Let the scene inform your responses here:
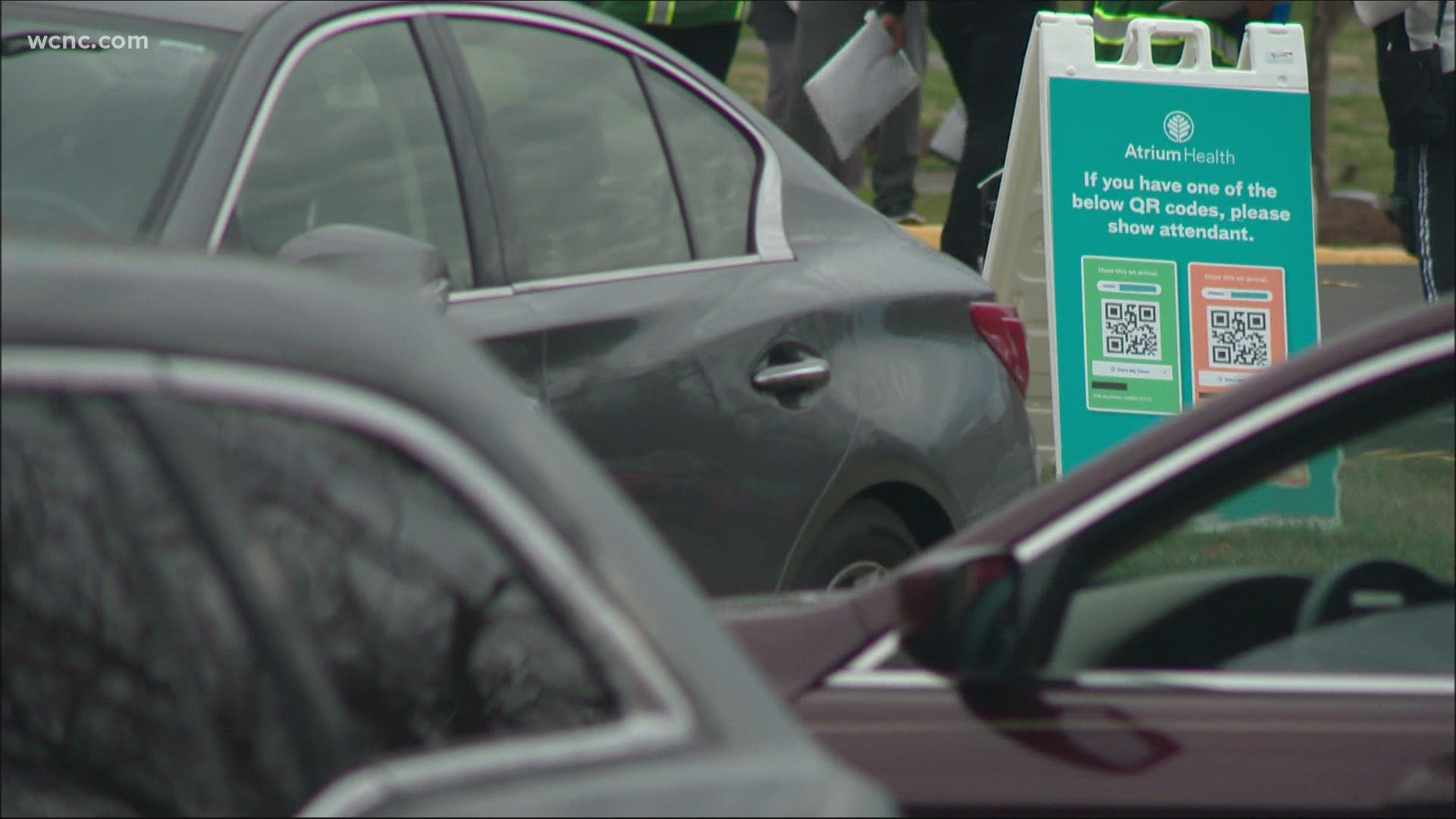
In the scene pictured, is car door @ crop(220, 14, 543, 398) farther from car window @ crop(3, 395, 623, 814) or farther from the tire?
car window @ crop(3, 395, 623, 814)

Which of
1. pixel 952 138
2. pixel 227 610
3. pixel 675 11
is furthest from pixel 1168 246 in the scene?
pixel 227 610

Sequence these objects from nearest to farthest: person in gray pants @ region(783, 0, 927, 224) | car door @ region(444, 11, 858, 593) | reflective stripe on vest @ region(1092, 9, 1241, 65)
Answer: car door @ region(444, 11, 858, 593) < reflective stripe on vest @ region(1092, 9, 1241, 65) < person in gray pants @ region(783, 0, 927, 224)

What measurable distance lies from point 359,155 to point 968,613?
5.98 feet

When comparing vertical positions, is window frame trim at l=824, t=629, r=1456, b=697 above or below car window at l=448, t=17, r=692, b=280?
below

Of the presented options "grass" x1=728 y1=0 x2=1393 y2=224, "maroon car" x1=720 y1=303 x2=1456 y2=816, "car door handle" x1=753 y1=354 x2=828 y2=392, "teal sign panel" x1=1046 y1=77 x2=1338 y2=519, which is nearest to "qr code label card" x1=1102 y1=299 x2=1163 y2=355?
"teal sign panel" x1=1046 y1=77 x2=1338 y2=519

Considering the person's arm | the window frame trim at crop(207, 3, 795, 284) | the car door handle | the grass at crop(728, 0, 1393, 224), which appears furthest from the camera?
the grass at crop(728, 0, 1393, 224)

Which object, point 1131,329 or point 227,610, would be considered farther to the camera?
point 1131,329

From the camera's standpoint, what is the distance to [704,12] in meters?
9.20

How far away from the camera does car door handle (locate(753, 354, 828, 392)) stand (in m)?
4.39

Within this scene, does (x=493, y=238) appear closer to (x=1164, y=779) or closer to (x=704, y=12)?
(x=1164, y=779)

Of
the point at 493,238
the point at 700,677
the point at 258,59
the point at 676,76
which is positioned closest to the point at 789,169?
the point at 676,76

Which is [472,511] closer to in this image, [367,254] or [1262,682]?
[1262,682]

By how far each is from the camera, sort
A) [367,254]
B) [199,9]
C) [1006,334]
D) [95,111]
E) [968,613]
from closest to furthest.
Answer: [968,613], [367,254], [95,111], [199,9], [1006,334]

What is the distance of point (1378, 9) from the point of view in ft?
24.6
